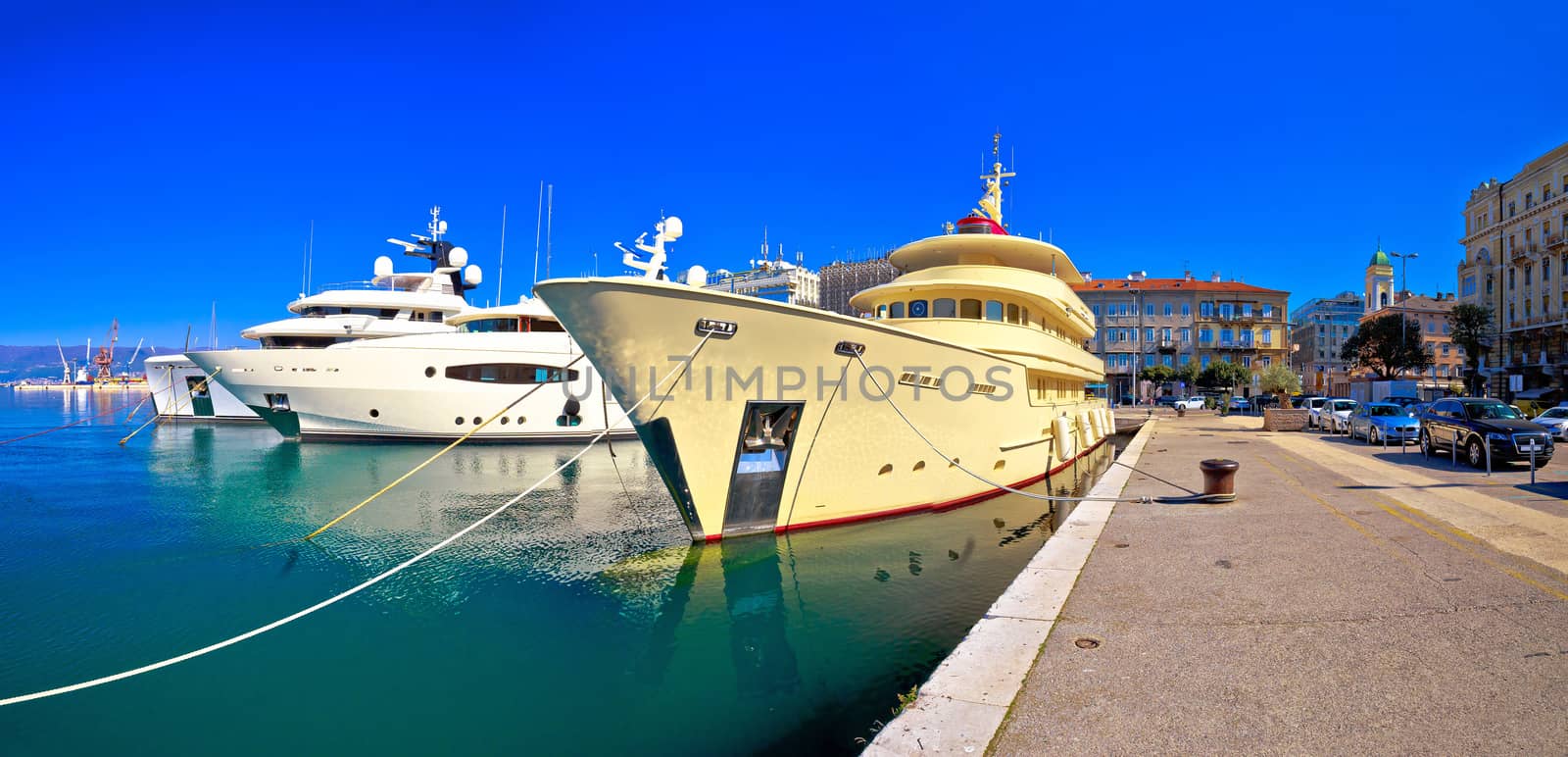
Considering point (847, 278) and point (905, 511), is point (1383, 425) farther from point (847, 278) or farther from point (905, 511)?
point (847, 278)

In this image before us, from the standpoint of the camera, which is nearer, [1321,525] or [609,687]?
[609,687]

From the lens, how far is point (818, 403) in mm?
9648

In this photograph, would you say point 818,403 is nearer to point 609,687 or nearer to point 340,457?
point 609,687

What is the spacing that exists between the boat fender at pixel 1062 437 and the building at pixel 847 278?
67464 mm

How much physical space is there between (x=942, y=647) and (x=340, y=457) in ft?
77.9

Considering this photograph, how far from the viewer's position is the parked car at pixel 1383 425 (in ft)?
61.1

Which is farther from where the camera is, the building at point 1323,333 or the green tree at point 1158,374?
the building at point 1323,333

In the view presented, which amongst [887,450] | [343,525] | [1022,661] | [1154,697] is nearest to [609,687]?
[1022,661]

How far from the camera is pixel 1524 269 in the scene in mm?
49594

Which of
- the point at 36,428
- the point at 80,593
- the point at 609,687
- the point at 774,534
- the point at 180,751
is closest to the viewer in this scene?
the point at 180,751

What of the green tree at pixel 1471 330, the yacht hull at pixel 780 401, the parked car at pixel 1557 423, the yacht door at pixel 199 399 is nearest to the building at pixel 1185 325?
the green tree at pixel 1471 330

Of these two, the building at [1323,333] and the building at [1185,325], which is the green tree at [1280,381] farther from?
the building at [1323,333]

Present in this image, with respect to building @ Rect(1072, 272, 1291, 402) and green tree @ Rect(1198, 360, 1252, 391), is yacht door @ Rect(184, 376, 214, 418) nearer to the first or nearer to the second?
building @ Rect(1072, 272, 1291, 402)

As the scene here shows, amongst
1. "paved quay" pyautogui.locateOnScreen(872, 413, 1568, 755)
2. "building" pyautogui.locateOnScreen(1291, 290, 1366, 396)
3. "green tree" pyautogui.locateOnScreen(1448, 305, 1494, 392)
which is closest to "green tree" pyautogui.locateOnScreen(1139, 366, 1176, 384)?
"green tree" pyautogui.locateOnScreen(1448, 305, 1494, 392)
